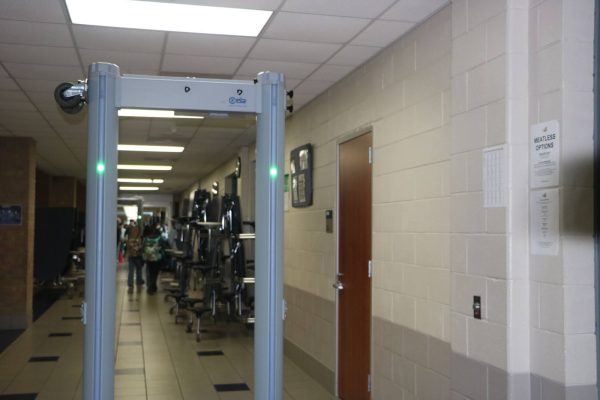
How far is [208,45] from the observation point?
480 centimetres

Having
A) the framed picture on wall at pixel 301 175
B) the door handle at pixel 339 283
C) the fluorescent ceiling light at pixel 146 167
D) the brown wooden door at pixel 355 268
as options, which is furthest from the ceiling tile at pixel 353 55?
the fluorescent ceiling light at pixel 146 167

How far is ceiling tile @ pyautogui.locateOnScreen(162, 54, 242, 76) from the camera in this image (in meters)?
5.14

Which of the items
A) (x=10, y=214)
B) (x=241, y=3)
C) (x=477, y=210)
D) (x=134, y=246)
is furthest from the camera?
(x=134, y=246)

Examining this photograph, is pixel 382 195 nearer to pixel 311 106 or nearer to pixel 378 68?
pixel 378 68

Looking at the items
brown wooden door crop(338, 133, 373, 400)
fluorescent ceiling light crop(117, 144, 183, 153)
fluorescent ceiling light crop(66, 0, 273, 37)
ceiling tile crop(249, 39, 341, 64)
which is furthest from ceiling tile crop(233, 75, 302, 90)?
fluorescent ceiling light crop(117, 144, 183, 153)

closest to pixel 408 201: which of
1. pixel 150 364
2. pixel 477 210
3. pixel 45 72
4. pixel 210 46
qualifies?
pixel 477 210

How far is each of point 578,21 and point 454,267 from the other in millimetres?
1332

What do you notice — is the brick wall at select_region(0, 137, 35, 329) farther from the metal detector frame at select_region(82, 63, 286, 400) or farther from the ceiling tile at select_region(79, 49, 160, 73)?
the metal detector frame at select_region(82, 63, 286, 400)

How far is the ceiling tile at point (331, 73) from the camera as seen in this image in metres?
5.38

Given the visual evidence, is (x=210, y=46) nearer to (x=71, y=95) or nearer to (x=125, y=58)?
(x=125, y=58)

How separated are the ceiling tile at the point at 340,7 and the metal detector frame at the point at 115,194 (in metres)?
1.23

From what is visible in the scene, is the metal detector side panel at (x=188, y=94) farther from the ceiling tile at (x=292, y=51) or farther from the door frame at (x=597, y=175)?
the ceiling tile at (x=292, y=51)

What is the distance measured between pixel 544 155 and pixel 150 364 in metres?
5.12

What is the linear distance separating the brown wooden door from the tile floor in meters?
0.55
